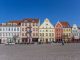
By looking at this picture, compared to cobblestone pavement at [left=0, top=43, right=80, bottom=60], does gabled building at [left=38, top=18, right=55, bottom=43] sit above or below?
above

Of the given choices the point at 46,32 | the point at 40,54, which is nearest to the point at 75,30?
the point at 46,32

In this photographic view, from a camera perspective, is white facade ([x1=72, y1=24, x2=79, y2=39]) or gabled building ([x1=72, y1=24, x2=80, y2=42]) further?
white facade ([x1=72, y1=24, x2=79, y2=39])

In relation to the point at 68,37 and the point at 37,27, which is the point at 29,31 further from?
the point at 68,37

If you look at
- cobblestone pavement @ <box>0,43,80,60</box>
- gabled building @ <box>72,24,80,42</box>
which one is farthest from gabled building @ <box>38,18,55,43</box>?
cobblestone pavement @ <box>0,43,80,60</box>

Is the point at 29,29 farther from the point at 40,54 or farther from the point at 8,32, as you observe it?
the point at 40,54

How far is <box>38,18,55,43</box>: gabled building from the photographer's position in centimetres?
5453

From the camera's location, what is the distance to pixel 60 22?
57.9m

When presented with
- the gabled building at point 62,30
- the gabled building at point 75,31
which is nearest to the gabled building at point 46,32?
the gabled building at point 62,30

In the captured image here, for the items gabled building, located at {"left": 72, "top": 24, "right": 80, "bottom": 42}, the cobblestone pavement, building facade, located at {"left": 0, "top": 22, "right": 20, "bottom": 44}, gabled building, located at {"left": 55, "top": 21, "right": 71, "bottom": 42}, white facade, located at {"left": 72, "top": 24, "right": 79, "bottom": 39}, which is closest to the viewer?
the cobblestone pavement

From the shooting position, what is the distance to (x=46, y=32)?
56062 mm

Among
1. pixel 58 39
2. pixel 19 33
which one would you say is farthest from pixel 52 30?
pixel 19 33

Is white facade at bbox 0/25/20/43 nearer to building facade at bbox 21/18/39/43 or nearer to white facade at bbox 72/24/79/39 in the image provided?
building facade at bbox 21/18/39/43

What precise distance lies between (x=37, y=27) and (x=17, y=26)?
437 cm

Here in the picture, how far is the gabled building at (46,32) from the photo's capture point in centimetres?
5453
